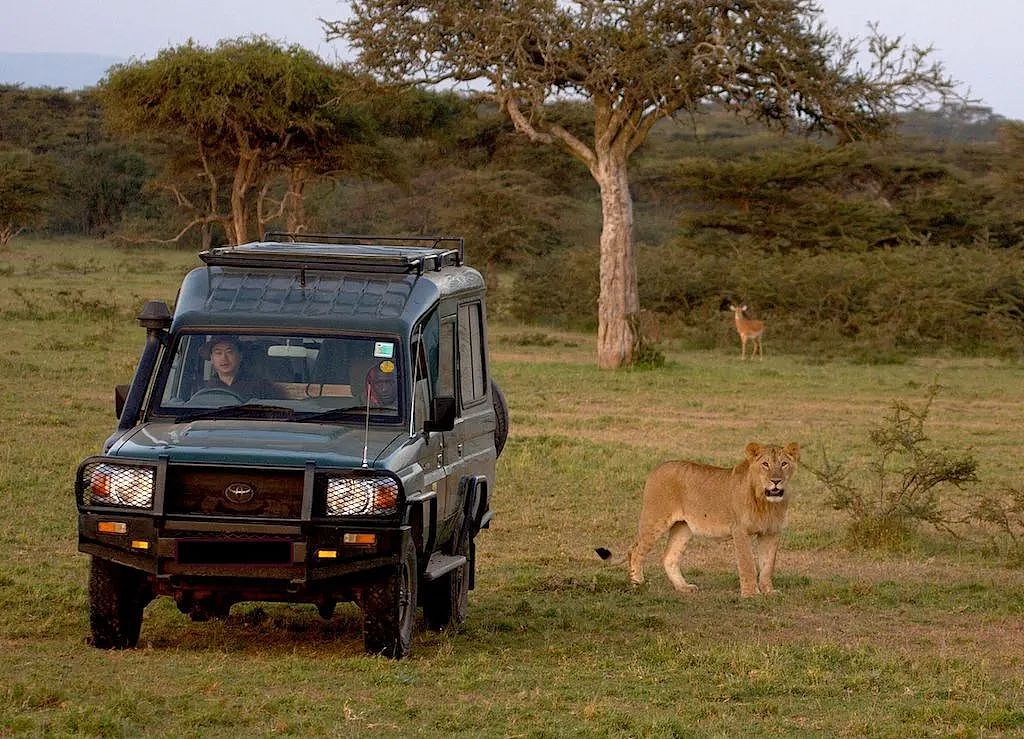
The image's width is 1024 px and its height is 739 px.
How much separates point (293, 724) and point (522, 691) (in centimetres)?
103

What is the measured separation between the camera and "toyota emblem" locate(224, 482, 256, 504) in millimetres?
6383

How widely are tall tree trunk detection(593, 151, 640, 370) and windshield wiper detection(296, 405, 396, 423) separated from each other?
1786 cm

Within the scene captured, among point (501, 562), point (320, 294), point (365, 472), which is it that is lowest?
point (501, 562)

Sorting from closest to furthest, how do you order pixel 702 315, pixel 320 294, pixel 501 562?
1. pixel 320 294
2. pixel 501 562
3. pixel 702 315

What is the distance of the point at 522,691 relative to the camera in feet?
20.4

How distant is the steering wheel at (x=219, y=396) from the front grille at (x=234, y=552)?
875mm

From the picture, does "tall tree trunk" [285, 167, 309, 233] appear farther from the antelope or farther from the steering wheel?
the steering wheel

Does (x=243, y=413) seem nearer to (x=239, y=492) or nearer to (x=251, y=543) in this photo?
(x=239, y=492)

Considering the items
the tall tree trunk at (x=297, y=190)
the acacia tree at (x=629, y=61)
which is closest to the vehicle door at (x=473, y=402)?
the acacia tree at (x=629, y=61)

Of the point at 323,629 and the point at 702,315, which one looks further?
the point at 702,315

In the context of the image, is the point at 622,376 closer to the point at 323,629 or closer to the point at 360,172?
the point at 360,172

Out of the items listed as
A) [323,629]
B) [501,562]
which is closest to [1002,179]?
[501,562]

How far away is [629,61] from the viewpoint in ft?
75.0

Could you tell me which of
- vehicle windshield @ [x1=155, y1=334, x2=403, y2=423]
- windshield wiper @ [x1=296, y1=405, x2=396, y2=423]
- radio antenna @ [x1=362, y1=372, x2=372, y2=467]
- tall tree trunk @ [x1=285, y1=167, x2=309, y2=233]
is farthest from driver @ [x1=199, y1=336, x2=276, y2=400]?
tall tree trunk @ [x1=285, y1=167, x2=309, y2=233]
